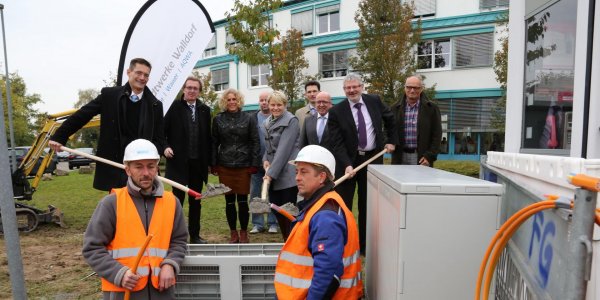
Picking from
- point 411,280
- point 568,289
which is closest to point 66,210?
point 411,280

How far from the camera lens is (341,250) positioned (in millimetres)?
2354

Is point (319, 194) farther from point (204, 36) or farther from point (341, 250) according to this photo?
point (204, 36)

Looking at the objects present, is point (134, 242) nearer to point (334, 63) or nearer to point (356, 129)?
point (356, 129)

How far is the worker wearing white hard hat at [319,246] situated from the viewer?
2330mm

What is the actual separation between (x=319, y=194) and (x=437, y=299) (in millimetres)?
942

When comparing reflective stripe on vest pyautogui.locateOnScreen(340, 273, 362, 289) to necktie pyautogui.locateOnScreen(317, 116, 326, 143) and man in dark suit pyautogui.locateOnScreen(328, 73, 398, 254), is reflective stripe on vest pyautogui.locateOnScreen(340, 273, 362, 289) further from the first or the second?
necktie pyautogui.locateOnScreen(317, 116, 326, 143)

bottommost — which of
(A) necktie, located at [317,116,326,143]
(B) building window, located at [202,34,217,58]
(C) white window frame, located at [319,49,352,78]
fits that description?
(A) necktie, located at [317,116,326,143]

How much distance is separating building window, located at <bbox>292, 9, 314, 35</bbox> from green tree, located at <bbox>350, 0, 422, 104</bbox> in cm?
567

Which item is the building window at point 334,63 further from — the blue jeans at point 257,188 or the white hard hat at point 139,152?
the white hard hat at point 139,152

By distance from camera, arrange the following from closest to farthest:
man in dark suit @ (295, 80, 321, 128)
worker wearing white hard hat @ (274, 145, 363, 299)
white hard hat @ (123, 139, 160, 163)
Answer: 1. worker wearing white hard hat @ (274, 145, 363, 299)
2. white hard hat @ (123, 139, 160, 163)
3. man in dark suit @ (295, 80, 321, 128)

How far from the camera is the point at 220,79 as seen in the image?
102ft

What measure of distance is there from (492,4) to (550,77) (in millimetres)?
19728

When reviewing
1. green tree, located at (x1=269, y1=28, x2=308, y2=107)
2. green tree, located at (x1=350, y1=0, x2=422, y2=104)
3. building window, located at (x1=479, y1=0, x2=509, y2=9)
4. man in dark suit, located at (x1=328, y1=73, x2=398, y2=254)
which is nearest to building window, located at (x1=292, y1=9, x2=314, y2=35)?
green tree, located at (x1=269, y1=28, x2=308, y2=107)

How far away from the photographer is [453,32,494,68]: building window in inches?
821
